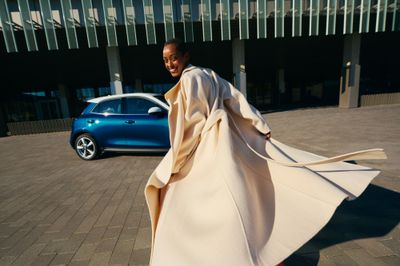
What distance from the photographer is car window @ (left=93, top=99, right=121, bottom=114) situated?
5625 mm

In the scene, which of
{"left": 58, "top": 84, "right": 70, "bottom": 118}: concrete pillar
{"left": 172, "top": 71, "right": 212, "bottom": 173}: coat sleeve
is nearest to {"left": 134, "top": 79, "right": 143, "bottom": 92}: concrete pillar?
{"left": 58, "top": 84, "right": 70, "bottom": 118}: concrete pillar

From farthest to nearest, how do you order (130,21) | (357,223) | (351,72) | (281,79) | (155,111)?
(281,79), (351,72), (130,21), (155,111), (357,223)

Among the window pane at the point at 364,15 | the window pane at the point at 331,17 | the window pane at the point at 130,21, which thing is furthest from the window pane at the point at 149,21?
the window pane at the point at 364,15

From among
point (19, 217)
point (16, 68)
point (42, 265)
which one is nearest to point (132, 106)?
point (19, 217)

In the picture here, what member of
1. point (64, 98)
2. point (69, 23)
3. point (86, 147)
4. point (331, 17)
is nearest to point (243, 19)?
point (331, 17)

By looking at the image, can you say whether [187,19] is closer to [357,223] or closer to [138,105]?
[138,105]

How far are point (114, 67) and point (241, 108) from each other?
48.7 feet

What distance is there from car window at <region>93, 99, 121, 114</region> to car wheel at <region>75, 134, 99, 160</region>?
864mm

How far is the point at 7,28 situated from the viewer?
12680 millimetres

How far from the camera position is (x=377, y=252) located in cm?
197

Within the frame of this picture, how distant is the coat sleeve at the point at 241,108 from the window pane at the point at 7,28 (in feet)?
55.6

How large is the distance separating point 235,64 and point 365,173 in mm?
15003

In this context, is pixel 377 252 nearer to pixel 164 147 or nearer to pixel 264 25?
pixel 164 147

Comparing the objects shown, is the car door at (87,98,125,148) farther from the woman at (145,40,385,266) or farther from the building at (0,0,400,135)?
the building at (0,0,400,135)
